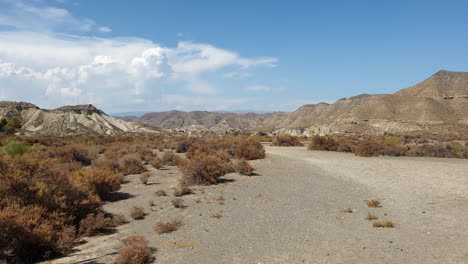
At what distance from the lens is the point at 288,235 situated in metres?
7.66

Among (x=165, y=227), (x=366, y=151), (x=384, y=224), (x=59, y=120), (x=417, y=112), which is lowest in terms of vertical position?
(x=165, y=227)

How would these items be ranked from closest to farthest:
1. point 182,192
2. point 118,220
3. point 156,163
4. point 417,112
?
point 118,220, point 182,192, point 156,163, point 417,112

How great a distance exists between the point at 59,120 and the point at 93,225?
7826cm

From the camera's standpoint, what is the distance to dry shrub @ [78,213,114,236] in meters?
7.87

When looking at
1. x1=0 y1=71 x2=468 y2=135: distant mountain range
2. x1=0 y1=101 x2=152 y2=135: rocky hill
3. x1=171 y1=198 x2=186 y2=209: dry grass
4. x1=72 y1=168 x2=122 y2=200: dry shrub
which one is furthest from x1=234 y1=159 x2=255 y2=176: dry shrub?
x1=0 y1=101 x2=152 y2=135: rocky hill

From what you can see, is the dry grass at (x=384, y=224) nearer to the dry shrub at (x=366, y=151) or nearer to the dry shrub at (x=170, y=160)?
the dry shrub at (x=170, y=160)

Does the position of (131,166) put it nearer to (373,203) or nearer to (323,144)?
(373,203)

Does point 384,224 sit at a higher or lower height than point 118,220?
higher

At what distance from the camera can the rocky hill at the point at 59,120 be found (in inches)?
2810

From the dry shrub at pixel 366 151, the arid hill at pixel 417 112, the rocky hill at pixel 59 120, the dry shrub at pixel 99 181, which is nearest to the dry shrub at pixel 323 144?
the dry shrub at pixel 366 151

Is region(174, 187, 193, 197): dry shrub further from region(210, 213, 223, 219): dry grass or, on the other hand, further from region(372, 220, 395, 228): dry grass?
region(372, 220, 395, 228): dry grass

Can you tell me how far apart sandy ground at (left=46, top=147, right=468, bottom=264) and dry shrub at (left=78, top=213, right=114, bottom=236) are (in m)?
0.36

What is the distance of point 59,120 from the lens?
75688 millimetres

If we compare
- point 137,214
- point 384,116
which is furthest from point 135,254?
point 384,116
